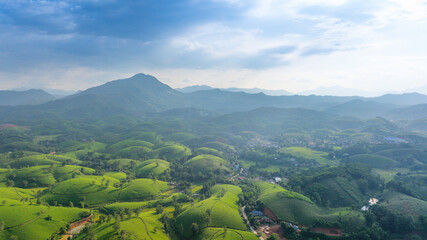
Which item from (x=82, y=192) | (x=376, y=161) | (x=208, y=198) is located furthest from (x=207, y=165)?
(x=376, y=161)

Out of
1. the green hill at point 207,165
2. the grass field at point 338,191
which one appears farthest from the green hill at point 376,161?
the green hill at point 207,165

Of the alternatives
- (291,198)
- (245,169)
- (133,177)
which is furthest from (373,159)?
(133,177)

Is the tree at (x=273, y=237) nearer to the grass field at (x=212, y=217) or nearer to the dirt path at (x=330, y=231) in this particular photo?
the grass field at (x=212, y=217)

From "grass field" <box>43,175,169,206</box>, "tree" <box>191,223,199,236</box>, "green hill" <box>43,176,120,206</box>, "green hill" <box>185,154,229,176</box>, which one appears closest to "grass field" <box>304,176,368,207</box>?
"green hill" <box>185,154,229,176</box>

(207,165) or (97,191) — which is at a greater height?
(97,191)

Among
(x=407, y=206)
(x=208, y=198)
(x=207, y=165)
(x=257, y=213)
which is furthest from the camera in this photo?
(x=207, y=165)

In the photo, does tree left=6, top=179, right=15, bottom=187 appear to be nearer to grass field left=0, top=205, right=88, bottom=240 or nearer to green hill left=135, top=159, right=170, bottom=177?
grass field left=0, top=205, right=88, bottom=240

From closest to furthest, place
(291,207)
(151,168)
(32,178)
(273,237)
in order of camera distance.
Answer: (273,237)
(291,207)
(32,178)
(151,168)

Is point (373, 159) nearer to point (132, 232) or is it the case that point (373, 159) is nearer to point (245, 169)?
point (245, 169)

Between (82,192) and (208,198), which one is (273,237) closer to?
(208,198)

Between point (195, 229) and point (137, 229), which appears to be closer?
point (137, 229)

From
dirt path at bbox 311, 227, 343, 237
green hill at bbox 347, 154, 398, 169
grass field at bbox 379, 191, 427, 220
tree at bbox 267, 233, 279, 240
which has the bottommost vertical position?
green hill at bbox 347, 154, 398, 169

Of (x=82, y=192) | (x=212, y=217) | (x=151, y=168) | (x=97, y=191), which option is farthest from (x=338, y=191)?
(x=82, y=192)

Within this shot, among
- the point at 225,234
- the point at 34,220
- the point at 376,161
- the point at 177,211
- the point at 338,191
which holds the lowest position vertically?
the point at 376,161
